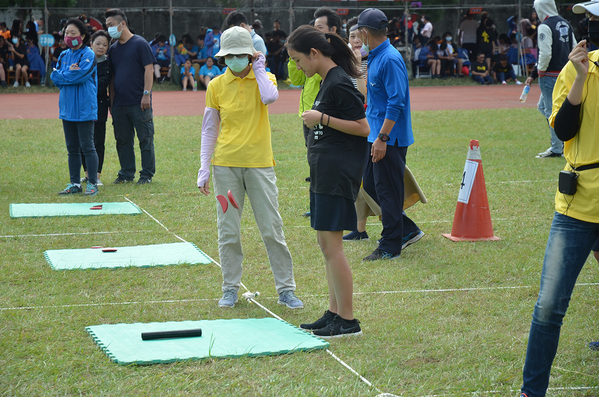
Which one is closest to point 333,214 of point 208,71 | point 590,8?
point 590,8

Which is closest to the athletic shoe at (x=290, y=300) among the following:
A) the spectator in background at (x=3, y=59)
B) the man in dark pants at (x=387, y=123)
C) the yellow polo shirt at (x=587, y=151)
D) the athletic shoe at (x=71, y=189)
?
the man in dark pants at (x=387, y=123)

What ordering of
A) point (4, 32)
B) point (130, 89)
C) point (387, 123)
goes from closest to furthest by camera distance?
point (387, 123) < point (130, 89) < point (4, 32)

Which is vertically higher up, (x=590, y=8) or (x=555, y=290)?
(x=590, y=8)

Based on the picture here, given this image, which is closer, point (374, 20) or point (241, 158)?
point (241, 158)

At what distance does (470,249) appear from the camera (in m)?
6.39

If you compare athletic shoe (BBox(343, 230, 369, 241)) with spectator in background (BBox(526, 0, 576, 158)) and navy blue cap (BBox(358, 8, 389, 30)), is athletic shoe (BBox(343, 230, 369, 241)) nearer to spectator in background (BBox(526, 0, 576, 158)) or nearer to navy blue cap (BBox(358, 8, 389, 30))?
navy blue cap (BBox(358, 8, 389, 30))

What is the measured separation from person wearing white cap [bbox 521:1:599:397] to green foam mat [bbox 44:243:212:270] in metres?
3.43

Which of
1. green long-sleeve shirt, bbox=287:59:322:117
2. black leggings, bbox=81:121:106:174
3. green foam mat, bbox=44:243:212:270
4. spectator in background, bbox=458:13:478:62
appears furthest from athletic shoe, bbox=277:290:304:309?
spectator in background, bbox=458:13:478:62

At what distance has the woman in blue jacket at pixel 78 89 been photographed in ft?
28.4

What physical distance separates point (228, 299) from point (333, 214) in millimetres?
1231

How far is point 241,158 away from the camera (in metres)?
4.83

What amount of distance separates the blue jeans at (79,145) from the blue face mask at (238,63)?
15.3 ft

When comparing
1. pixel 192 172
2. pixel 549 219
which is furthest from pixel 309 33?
pixel 192 172

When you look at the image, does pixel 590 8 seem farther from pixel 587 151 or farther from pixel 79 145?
pixel 79 145
